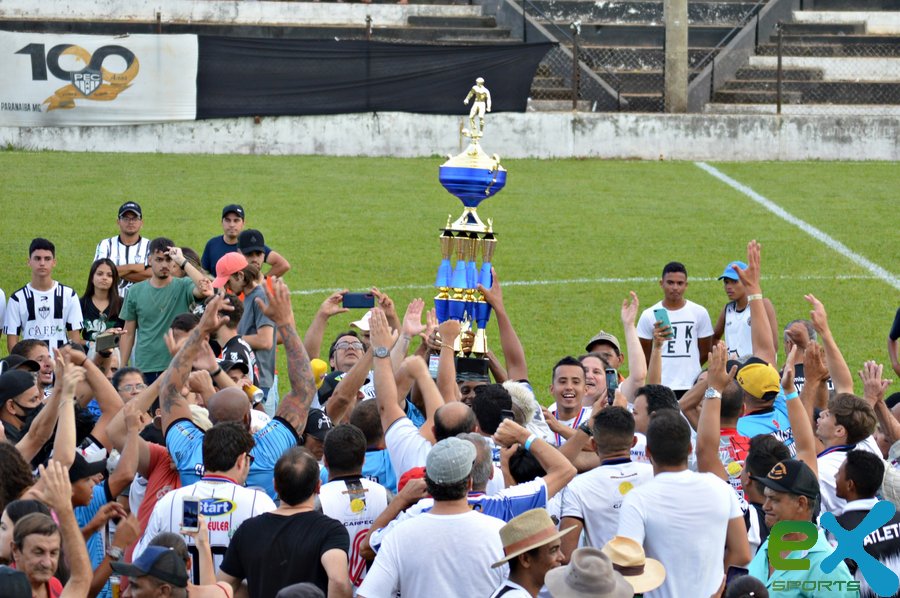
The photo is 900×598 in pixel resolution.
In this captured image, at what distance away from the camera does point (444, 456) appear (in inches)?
215

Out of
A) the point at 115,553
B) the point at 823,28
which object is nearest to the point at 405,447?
the point at 115,553

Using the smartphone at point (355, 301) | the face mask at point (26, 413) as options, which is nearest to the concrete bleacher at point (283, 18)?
the smartphone at point (355, 301)

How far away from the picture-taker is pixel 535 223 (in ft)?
63.1

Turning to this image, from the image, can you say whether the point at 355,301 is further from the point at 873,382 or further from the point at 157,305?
the point at 873,382

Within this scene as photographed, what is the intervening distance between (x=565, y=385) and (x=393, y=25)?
66.3 ft

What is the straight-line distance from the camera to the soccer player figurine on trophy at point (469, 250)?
9.44m

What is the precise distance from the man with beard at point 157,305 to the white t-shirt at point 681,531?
5.56 m

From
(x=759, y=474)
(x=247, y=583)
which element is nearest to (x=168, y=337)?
(x=247, y=583)

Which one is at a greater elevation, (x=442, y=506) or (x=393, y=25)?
(x=393, y=25)

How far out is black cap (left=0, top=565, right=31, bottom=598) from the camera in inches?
183

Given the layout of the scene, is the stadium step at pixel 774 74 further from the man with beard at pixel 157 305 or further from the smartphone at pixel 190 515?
the smartphone at pixel 190 515

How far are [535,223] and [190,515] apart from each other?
13847 mm

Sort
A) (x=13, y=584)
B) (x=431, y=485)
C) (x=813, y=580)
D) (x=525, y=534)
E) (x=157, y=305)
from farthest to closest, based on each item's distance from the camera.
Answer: (x=157, y=305)
(x=431, y=485)
(x=813, y=580)
(x=525, y=534)
(x=13, y=584)

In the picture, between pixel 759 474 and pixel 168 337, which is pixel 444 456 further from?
pixel 168 337
